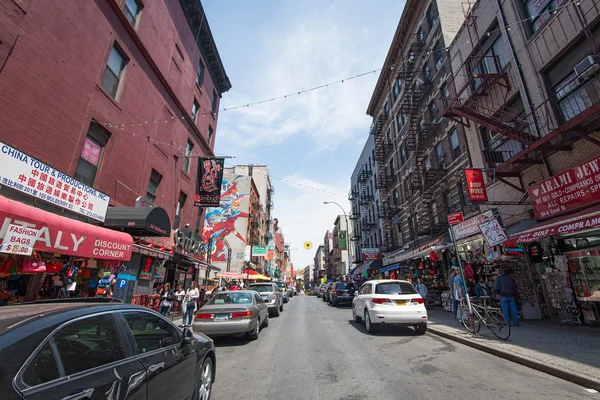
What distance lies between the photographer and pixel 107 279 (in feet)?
35.4

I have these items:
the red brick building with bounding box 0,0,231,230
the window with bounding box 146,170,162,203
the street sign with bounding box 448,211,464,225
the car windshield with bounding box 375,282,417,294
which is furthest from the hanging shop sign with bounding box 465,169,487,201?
the window with bounding box 146,170,162,203

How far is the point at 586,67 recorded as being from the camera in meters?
9.61

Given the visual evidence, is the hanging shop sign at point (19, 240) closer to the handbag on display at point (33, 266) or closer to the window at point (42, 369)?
the handbag on display at point (33, 266)

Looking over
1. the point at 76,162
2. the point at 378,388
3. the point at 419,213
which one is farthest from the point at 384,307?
the point at 419,213

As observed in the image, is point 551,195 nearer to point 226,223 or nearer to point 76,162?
point 76,162

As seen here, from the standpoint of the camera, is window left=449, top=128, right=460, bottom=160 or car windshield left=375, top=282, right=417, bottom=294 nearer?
car windshield left=375, top=282, right=417, bottom=294

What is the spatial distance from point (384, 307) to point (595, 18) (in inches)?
452

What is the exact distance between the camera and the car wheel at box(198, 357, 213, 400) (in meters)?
4.18

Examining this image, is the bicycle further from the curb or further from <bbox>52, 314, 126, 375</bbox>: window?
<bbox>52, 314, 126, 375</bbox>: window

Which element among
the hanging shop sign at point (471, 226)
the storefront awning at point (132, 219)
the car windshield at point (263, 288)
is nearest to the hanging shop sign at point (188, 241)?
the car windshield at point (263, 288)

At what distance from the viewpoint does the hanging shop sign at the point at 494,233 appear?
387 inches

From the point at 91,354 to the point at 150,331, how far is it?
0.96 m

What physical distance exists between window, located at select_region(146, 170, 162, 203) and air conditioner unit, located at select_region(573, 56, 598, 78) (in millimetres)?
18071

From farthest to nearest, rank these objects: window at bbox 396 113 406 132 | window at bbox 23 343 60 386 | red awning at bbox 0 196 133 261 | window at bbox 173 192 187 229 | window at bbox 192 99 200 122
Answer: window at bbox 396 113 406 132
window at bbox 192 99 200 122
window at bbox 173 192 187 229
red awning at bbox 0 196 133 261
window at bbox 23 343 60 386
